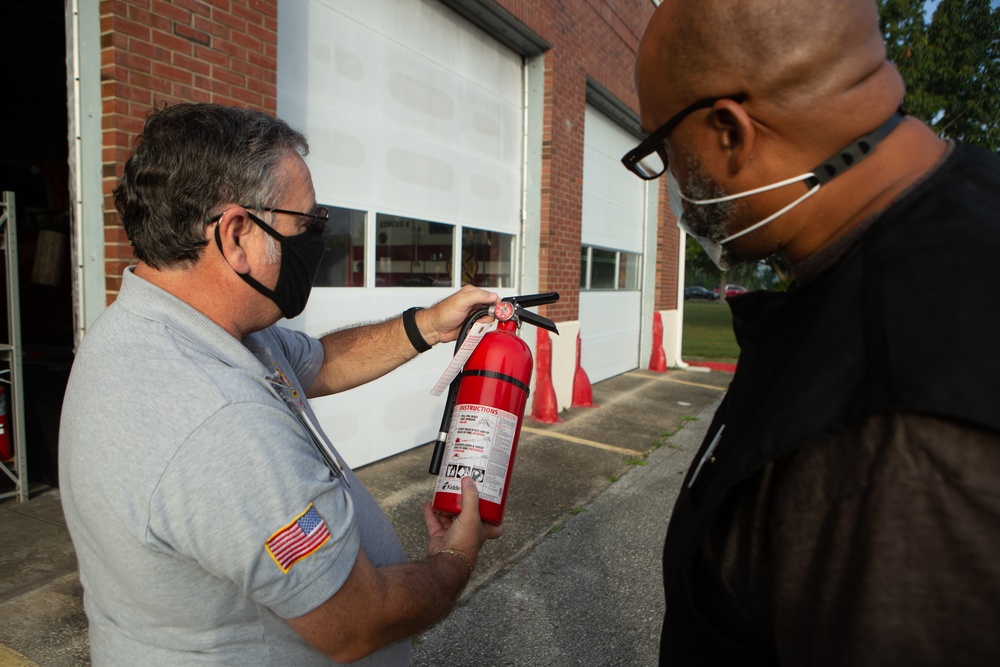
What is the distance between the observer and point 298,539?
1.16 m

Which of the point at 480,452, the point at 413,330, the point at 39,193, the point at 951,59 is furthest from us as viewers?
the point at 951,59

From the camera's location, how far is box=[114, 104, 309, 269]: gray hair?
1.39 metres

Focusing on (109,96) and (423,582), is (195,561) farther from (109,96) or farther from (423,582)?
(109,96)

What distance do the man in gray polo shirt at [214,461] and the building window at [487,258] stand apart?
4.68 m

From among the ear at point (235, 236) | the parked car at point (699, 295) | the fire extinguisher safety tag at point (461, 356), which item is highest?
the parked car at point (699, 295)

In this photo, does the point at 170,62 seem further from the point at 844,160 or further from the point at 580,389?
the point at 580,389

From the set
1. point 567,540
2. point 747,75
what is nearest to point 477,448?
point 747,75

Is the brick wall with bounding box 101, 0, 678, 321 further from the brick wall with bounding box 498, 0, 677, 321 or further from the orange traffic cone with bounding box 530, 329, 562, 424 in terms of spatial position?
the orange traffic cone with bounding box 530, 329, 562, 424

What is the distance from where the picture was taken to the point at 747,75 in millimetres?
1047

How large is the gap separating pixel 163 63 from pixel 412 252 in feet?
8.45

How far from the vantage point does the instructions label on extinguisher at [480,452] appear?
1775mm

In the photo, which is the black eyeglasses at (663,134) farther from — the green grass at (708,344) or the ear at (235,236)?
the green grass at (708,344)

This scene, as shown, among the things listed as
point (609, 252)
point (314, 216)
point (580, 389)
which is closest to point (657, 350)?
point (609, 252)

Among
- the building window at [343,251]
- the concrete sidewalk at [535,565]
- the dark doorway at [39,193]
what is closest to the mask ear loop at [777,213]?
the concrete sidewalk at [535,565]
